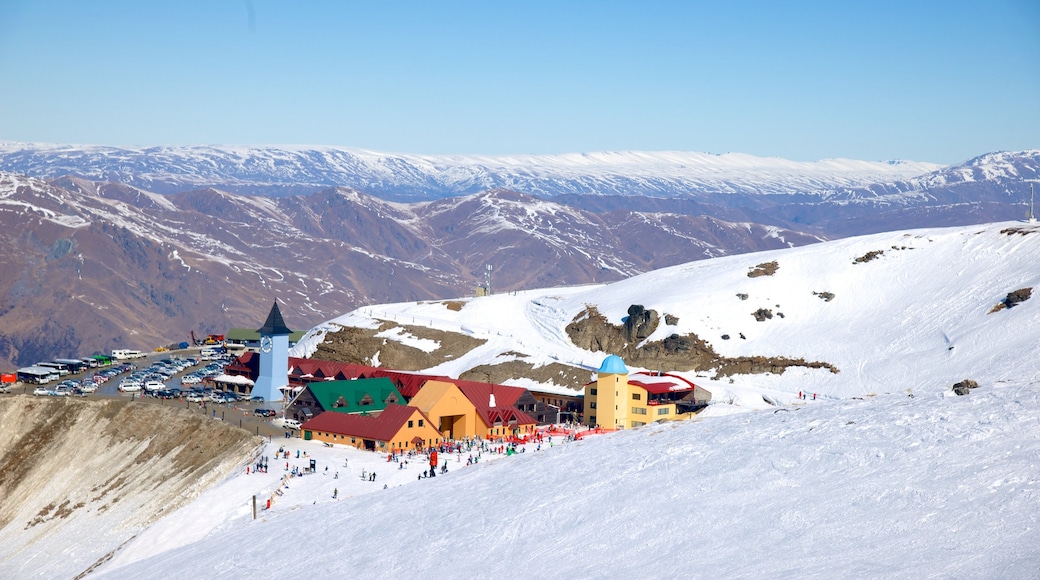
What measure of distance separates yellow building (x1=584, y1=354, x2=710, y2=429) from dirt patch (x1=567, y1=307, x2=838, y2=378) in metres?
17.4

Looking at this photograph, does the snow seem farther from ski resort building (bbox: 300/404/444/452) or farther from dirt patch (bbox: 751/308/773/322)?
dirt patch (bbox: 751/308/773/322)

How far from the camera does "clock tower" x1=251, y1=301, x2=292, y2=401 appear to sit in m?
105

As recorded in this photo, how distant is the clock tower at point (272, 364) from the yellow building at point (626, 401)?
1149 inches

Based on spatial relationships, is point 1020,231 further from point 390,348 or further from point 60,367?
point 60,367

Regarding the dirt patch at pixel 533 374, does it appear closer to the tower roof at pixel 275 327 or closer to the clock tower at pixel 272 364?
the clock tower at pixel 272 364

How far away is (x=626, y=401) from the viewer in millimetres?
92875

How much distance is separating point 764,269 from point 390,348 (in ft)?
148

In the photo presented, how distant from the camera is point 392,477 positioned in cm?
6894

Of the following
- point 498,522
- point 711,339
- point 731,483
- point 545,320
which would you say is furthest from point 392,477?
point 545,320

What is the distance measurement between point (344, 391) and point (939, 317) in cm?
5988

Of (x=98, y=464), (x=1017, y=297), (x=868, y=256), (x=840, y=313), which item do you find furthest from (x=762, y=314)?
(x=98, y=464)

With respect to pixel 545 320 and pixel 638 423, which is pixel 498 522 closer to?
pixel 638 423

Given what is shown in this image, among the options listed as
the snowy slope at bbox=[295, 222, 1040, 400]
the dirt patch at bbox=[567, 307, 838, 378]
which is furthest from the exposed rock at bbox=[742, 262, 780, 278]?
the dirt patch at bbox=[567, 307, 838, 378]

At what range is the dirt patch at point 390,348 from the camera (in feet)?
402
